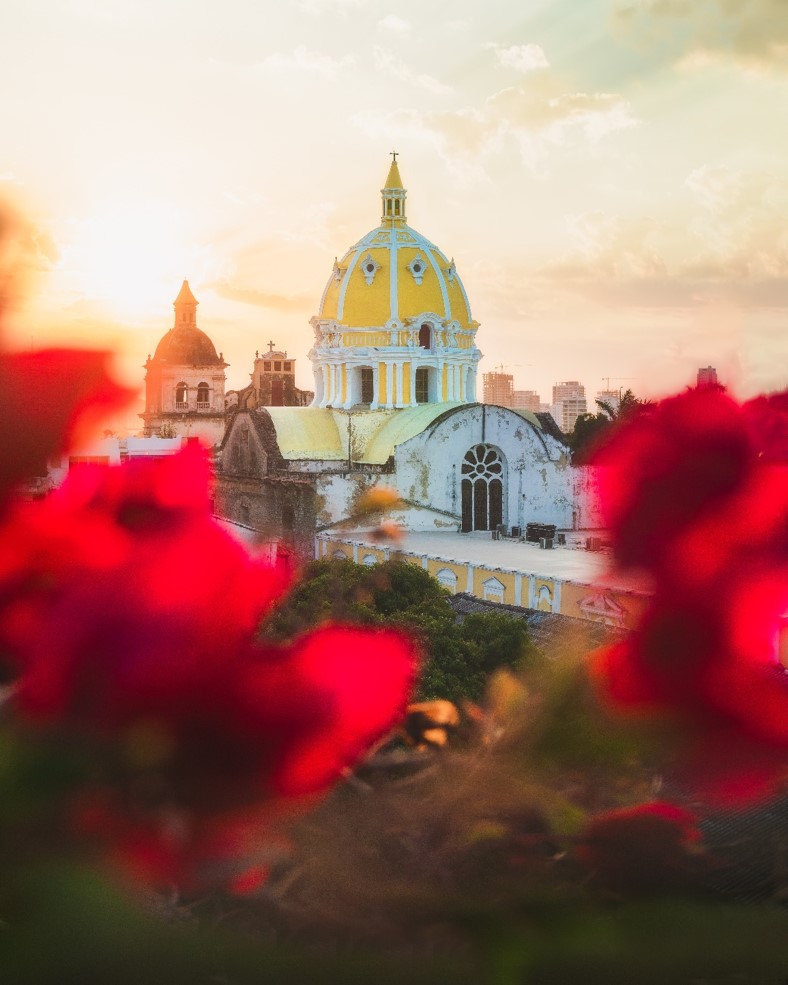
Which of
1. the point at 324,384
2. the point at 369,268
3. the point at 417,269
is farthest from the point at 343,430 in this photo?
the point at 417,269

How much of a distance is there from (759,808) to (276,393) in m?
32.4

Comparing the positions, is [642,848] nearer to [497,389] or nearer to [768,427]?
[768,427]

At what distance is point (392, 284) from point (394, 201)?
224 cm

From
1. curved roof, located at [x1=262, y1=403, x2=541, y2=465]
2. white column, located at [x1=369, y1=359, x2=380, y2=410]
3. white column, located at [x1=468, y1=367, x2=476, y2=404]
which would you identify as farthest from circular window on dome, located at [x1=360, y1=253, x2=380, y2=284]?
curved roof, located at [x1=262, y1=403, x2=541, y2=465]

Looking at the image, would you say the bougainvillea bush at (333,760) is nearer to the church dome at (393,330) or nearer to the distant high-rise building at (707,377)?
the distant high-rise building at (707,377)

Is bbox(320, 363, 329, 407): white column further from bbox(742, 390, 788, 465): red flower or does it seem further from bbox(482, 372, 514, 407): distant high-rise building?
bbox(742, 390, 788, 465): red flower

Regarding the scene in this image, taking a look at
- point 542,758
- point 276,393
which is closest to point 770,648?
point 542,758

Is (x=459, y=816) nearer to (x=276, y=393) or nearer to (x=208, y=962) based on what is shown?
(x=208, y=962)

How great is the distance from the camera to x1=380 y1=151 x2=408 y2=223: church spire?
877 inches

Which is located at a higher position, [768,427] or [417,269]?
[417,269]

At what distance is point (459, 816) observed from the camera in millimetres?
1503

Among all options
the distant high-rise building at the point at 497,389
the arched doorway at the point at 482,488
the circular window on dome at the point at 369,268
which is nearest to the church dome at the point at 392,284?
the circular window on dome at the point at 369,268

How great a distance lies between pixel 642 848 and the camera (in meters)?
1.48

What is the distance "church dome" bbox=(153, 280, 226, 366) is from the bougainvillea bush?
3156 centimetres
